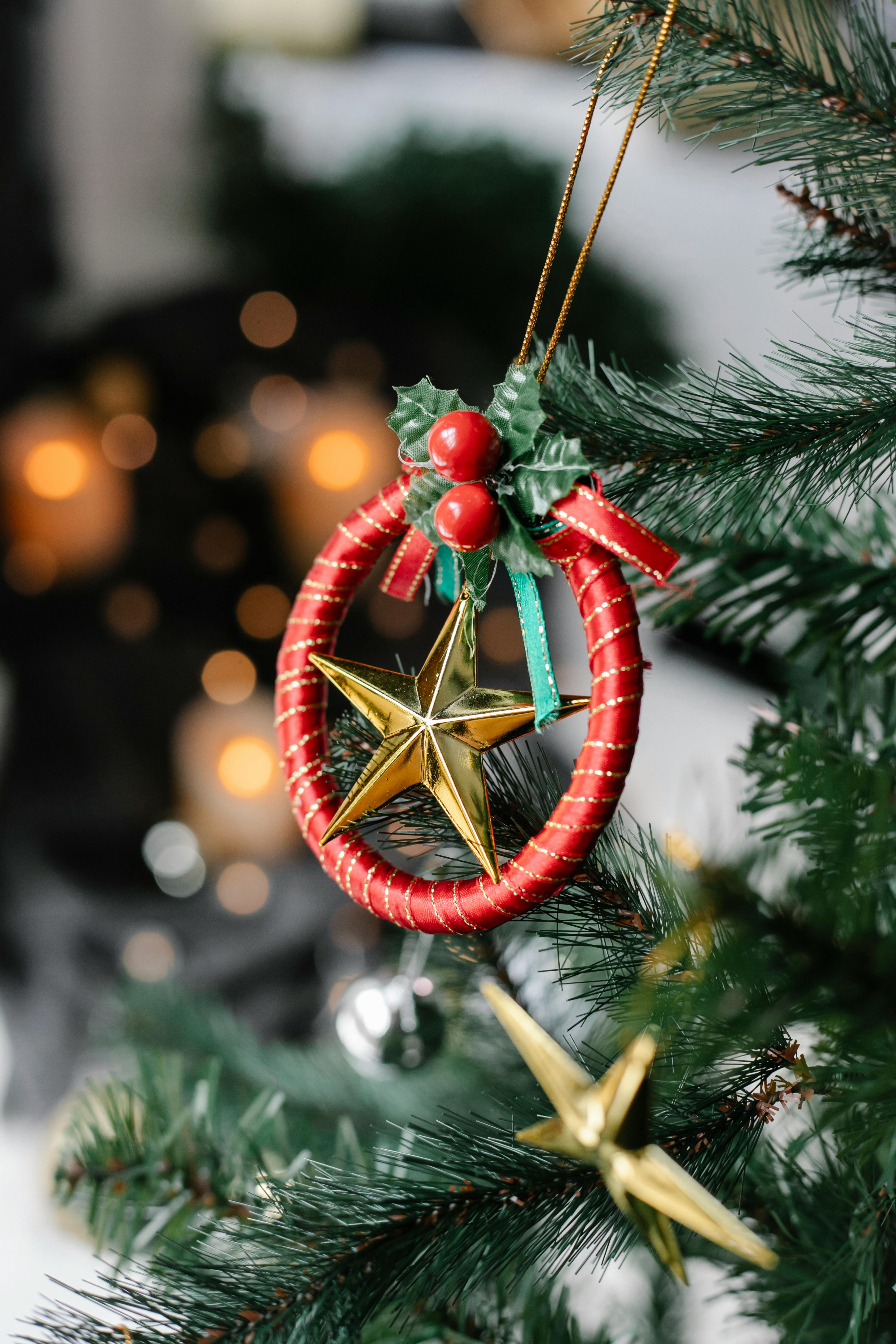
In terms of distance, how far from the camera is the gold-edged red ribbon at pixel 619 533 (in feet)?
1.05

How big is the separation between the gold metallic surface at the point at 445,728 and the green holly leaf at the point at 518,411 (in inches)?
2.5

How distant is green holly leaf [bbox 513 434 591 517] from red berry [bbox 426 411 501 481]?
1cm

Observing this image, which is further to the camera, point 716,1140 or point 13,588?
point 13,588

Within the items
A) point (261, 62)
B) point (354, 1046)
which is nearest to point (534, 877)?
point (354, 1046)

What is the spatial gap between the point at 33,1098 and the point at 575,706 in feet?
3.16

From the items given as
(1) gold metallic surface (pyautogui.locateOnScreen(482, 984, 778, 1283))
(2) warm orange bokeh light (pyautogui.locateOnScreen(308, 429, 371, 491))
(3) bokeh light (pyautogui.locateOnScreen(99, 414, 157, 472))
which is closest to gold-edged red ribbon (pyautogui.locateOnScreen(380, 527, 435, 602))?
(1) gold metallic surface (pyautogui.locateOnScreen(482, 984, 778, 1283))

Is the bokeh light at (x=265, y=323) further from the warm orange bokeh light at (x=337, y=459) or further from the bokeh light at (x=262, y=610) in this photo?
the bokeh light at (x=262, y=610)

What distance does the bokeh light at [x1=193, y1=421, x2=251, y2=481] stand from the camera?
3.76ft

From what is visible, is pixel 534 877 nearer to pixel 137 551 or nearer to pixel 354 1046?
pixel 354 1046

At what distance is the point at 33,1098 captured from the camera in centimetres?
102

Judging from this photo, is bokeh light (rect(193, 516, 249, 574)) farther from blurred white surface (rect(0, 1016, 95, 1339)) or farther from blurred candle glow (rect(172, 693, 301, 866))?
blurred white surface (rect(0, 1016, 95, 1339))

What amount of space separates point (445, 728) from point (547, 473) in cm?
10

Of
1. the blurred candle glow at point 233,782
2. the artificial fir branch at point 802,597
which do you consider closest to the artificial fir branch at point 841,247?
the artificial fir branch at point 802,597

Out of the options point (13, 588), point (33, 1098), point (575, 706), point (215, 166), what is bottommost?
point (33, 1098)
